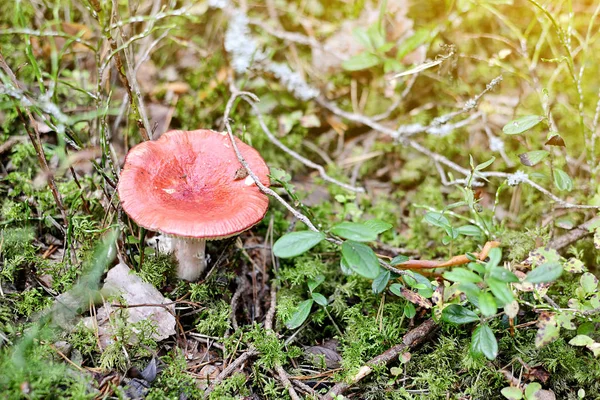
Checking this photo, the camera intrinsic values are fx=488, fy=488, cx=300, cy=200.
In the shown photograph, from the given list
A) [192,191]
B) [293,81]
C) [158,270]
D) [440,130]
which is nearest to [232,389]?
[158,270]

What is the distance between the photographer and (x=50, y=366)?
2.30 m

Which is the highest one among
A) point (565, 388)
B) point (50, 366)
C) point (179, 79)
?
point (179, 79)

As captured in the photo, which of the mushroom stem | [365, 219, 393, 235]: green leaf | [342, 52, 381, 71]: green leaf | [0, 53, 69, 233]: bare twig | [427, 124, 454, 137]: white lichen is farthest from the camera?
[342, 52, 381, 71]: green leaf

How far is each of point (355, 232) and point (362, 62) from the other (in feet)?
6.94

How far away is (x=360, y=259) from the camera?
2344mm

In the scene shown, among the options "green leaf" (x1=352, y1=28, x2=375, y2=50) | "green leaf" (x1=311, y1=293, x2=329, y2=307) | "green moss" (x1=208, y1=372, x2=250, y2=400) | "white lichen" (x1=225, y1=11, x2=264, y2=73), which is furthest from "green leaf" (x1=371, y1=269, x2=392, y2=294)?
"white lichen" (x1=225, y1=11, x2=264, y2=73)

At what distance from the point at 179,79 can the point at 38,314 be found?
246cm

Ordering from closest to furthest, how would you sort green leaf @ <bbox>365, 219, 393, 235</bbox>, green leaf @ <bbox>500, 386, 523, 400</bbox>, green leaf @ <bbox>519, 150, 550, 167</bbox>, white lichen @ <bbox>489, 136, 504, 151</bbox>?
1. green leaf @ <bbox>500, 386, 523, 400</bbox>
2. green leaf @ <bbox>365, 219, 393, 235</bbox>
3. green leaf @ <bbox>519, 150, 550, 167</bbox>
4. white lichen @ <bbox>489, 136, 504, 151</bbox>

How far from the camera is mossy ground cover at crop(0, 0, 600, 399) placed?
2492mm

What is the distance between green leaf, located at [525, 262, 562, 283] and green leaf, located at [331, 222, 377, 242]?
721mm

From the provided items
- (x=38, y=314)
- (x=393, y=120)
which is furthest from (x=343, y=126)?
(x=38, y=314)

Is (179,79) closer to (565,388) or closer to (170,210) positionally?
(170,210)

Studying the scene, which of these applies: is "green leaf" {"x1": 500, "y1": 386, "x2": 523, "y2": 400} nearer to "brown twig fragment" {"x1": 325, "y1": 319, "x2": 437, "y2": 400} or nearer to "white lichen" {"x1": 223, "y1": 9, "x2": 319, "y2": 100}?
"brown twig fragment" {"x1": 325, "y1": 319, "x2": 437, "y2": 400}

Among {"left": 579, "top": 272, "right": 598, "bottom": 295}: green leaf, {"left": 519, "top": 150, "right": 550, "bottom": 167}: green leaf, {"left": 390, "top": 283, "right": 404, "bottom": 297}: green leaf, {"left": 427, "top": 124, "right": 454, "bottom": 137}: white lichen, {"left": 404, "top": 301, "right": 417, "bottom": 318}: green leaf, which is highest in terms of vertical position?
{"left": 519, "top": 150, "right": 550, "bottom": 167}: green leaf
